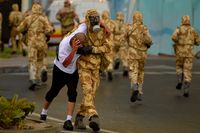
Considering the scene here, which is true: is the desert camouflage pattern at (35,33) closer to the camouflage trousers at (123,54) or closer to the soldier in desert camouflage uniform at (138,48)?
the soldier in desert camouflage uniform at (138,48)

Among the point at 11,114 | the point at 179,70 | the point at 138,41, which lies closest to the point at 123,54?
the point at 179,70

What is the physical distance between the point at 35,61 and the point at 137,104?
3.20 m

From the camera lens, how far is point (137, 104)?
14.1 m

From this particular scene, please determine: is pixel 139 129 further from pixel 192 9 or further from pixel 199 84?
pixel 192 9

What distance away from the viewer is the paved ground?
11.3m

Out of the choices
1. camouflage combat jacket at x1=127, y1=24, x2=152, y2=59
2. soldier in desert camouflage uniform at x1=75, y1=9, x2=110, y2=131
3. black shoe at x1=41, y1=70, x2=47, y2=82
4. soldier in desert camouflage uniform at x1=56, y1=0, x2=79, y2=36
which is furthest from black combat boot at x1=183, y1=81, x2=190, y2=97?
soldier in desert camouflage uniform at x1=56, y1=0, x2=79, y2=36

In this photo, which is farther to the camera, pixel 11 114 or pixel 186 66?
pixel 186 66

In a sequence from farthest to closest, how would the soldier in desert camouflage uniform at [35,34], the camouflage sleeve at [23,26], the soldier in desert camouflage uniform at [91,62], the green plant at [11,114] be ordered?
the soldier in desert camouflage uniform at [35,34], the camouflage sleeve at [23,26], the soldier in desert camouflage uniform at [91,62], the green plant at [11,114]

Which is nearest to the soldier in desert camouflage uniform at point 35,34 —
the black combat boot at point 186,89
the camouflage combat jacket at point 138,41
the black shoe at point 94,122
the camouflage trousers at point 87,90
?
the camouflage combat jacket at point 138,41

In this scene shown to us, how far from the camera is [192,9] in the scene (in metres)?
26.8

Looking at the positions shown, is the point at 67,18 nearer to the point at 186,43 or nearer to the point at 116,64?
the point at 116,64

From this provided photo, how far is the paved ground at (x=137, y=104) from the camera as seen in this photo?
11.3 metres

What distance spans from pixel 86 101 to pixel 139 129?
Answer: 3.41 feet

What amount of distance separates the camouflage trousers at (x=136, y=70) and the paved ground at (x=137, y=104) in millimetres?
478
